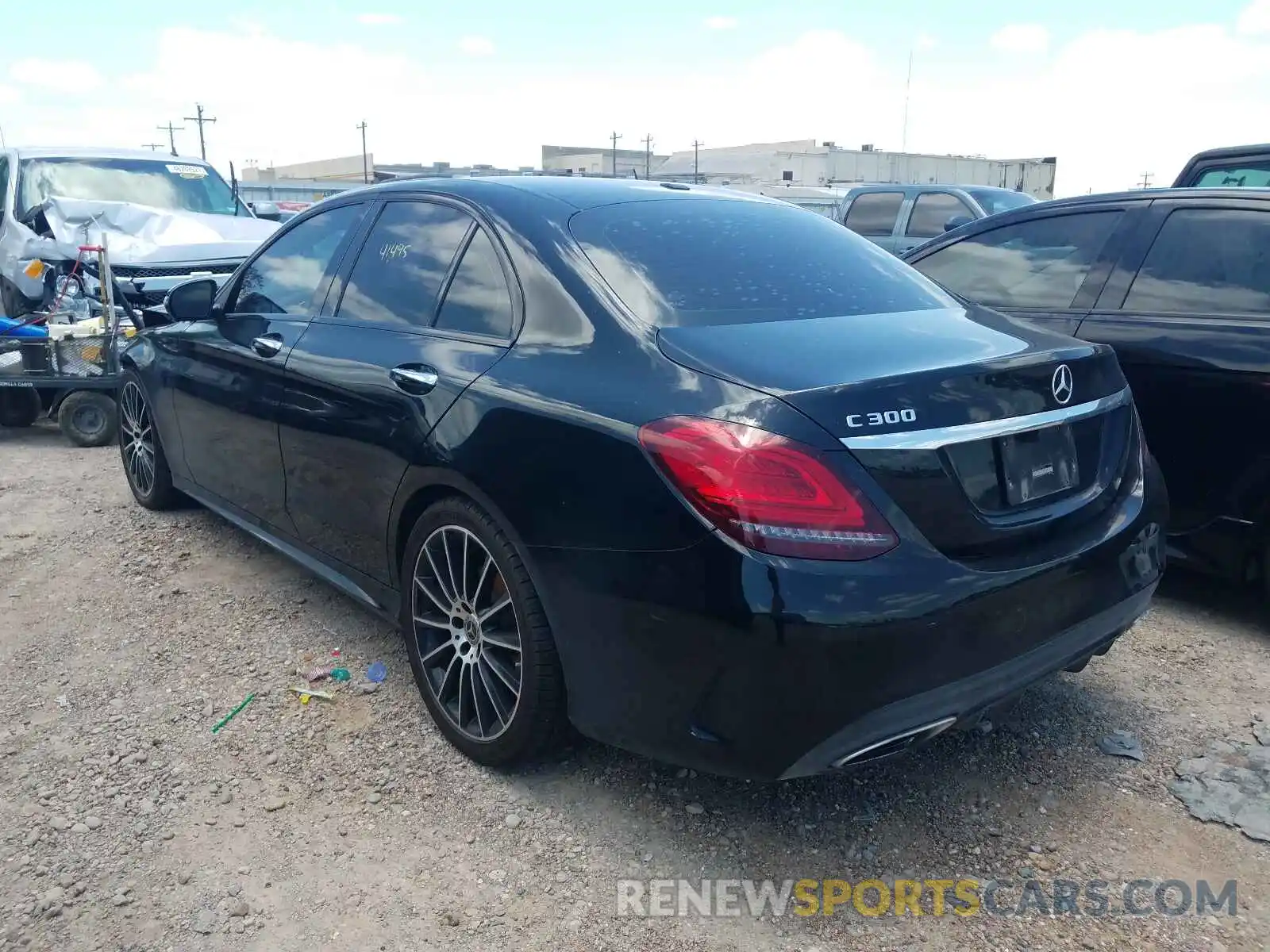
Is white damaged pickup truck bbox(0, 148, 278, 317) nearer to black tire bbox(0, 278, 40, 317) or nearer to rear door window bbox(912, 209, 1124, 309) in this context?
black tire bbox(0, 278, 40, 317)

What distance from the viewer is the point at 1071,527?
2.60m

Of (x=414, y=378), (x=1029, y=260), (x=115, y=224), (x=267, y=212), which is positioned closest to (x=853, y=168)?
(x=267, y=212)

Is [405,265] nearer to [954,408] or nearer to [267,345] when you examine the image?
[267,345]

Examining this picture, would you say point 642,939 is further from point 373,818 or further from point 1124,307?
point 1124,307

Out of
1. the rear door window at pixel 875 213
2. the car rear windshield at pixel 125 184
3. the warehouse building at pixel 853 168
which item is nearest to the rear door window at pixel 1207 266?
the rear door window at pixel 875 213

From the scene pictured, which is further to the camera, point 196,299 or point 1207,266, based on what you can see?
point 196,299

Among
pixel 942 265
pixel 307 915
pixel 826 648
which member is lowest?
pixel 307 915

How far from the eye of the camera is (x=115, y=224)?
8797 millimetres

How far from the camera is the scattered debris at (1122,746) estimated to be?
10.0 feet

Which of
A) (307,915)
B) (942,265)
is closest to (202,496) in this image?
(307,915)

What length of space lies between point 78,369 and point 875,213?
916 centimetres

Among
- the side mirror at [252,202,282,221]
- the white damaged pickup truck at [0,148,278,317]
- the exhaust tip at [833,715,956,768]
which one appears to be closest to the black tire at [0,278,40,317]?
the white damaged pickup truck at [0,148,278,317]

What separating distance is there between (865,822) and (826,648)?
2.73 feet

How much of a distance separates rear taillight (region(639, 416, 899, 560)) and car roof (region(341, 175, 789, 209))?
1.25 meters
